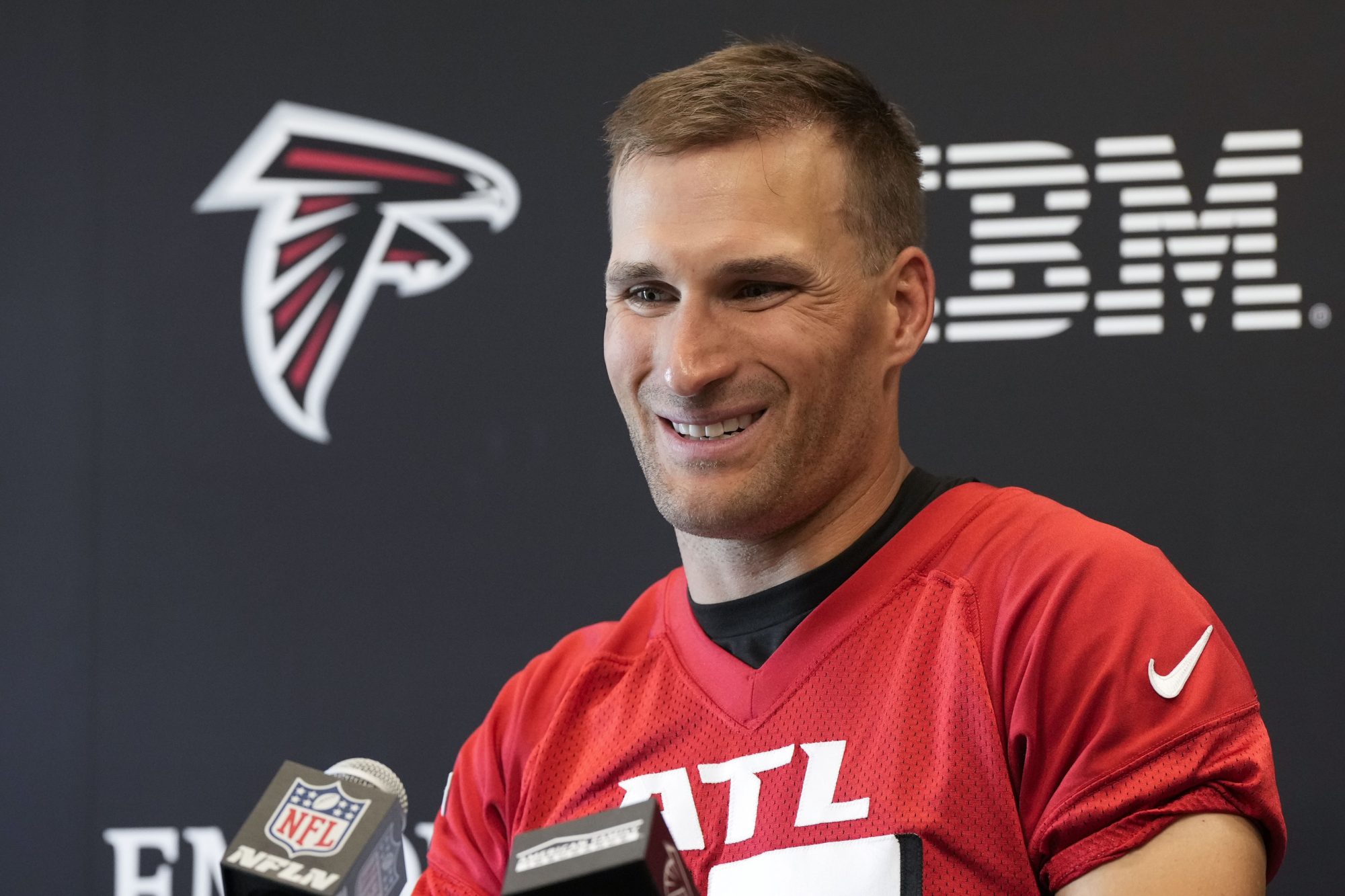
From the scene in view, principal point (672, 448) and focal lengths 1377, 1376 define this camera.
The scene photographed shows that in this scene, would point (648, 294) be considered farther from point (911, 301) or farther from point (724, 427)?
point (911, 301)

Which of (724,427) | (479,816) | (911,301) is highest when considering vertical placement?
(911,301)

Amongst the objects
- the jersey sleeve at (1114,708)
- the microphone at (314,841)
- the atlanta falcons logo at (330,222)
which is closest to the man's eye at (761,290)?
the jersey sleeve at (1114,708)

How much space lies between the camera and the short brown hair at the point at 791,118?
4.18 feet

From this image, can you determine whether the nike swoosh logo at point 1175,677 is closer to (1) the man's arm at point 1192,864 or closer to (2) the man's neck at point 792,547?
(1) the man's arm at point 1192,864

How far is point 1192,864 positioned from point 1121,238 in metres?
1.36

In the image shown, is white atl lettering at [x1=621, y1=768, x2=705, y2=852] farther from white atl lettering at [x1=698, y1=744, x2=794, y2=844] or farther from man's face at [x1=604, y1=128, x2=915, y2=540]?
man's face at [x1=604, y1=128, x2=915, y2=540]

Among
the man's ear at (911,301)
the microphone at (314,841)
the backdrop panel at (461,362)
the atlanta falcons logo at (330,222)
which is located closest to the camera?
the microphone at (314,841)

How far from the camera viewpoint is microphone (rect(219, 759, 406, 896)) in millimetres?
808

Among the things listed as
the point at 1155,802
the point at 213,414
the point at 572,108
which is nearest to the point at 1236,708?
the point at 1155,802

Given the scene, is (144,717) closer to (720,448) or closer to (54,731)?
(54,731)

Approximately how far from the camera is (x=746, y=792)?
1.17 meters

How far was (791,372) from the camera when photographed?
1249mm

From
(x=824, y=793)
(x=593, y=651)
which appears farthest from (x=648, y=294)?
(x=824, y=793)

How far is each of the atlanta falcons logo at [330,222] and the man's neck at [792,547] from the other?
1092 mm
